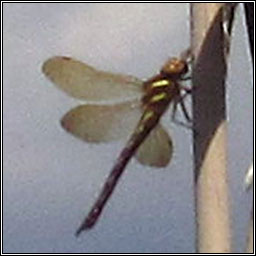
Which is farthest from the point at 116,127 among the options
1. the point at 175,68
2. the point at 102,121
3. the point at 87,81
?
the point at 175,68

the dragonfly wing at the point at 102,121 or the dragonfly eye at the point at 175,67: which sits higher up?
the dragonfly eye at the point at 175,67

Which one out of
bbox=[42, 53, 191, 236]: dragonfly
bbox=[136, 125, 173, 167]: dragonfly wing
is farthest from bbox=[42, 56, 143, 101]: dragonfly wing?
bbox=[136, 125, 173, 167]: dragonfly wing

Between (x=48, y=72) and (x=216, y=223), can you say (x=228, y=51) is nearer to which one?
(x=216, y=223)

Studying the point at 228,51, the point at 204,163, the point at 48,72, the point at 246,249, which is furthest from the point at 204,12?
the point at 48,72

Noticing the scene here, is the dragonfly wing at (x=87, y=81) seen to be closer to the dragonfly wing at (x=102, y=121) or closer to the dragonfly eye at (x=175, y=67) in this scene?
the dragonfly wing at (x=102, y=121)

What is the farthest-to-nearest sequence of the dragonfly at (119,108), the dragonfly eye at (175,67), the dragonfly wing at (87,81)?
the dragonfly wing at (87,81) < the dragonfly at (119,108) < the dragonfly eye at (175,67)

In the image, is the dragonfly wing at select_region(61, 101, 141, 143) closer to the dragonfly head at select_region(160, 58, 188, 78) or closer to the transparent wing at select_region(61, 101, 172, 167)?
the transparent wing at select_region(61, 101, 172, 167)

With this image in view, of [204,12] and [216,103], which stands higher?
[204,12]

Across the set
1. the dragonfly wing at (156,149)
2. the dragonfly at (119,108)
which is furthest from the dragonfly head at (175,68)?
the dragonfly wing at (156,149)
